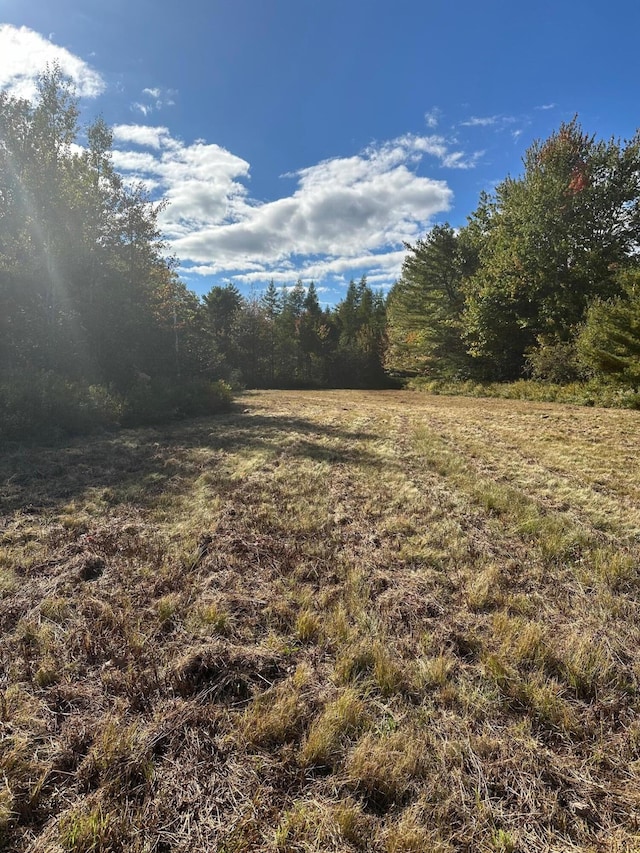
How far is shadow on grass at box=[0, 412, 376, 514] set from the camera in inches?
185

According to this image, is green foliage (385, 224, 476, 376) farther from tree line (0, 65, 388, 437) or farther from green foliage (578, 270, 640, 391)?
tree line (0, 65, 388, 437)

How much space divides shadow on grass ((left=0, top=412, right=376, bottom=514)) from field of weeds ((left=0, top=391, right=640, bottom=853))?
0.18 m

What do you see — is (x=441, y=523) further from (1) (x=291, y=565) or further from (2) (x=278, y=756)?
(2) (x=278, y=756)

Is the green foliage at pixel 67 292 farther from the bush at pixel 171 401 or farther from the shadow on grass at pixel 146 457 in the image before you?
the shadow on grass at pixel 146 457

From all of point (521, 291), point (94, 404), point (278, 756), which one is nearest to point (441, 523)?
point (278, 756)

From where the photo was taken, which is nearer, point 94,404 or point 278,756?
point 278,756

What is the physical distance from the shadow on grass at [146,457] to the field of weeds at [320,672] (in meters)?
0.18

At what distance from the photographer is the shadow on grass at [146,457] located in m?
4.70

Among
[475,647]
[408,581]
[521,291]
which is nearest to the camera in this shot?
[475,647]

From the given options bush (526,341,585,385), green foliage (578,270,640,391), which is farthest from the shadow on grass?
bush (526,341,585,385)

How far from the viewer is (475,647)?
2244mm

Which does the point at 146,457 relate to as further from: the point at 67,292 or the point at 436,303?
the point at 436,303

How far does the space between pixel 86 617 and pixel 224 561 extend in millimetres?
1017

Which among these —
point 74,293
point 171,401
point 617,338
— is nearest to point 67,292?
point 74,293
